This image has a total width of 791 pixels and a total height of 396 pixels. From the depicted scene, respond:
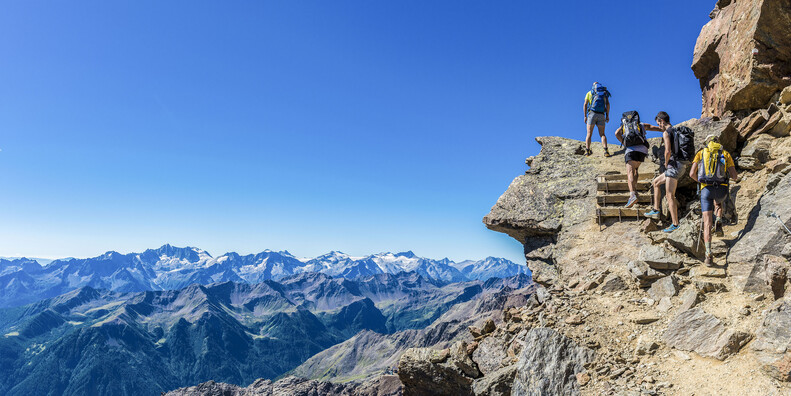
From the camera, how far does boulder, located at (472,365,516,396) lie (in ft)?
44.2

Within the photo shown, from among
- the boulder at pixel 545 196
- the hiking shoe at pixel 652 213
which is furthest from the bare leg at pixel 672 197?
the boulder at pixel 545 196

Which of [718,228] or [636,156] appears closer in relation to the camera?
[718,228]

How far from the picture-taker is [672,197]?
1523cm

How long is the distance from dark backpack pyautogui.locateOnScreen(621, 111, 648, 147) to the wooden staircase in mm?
2279

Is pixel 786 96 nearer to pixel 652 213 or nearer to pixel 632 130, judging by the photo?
pixel 632 130

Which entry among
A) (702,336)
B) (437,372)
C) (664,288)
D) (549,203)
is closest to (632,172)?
(549,203)

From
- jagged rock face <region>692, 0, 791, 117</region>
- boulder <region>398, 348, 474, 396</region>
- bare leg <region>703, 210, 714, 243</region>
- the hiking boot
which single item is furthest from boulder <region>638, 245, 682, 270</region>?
jagged rock face <region>692, 0, 791, 117</region>

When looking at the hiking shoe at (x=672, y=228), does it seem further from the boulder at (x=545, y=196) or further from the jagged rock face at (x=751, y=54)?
the jagged rock face at (x=751, y=54)

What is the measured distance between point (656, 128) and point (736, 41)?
23.5ft

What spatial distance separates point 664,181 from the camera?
1575cm

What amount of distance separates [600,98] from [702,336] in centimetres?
1741

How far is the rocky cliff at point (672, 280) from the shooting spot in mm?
9617

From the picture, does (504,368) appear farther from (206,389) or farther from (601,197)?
(206,389)

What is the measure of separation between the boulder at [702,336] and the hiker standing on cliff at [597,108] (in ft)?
51.4
